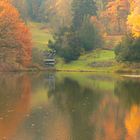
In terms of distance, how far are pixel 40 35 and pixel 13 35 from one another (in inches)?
1456

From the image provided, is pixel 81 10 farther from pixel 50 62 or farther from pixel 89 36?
pixel 50 62

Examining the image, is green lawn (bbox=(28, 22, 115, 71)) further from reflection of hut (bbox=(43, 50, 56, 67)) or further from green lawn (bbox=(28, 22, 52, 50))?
green lawn (bbox=(28, 22, 52, 50))

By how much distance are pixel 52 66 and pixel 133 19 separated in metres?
21.2

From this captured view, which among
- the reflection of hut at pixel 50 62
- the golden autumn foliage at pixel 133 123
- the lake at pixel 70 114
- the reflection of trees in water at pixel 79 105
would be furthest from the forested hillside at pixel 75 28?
the golden autumn foliage at pixel 133 123

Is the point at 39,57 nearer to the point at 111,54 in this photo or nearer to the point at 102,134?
the point at 111,54

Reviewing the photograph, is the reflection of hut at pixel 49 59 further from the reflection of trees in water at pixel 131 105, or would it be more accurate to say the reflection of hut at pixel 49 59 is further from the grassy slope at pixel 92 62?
the reflection of trees in water at pixel 131 105

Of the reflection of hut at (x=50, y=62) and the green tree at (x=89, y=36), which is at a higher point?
the green tree at (x=89, y=36)

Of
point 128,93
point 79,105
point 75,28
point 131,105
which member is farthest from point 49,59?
point 131,105

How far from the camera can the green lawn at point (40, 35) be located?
349ft

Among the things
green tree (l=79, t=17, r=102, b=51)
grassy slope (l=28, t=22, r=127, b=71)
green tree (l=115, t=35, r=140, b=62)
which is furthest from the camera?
green tree (l=79, t=17, r=102, b=51)

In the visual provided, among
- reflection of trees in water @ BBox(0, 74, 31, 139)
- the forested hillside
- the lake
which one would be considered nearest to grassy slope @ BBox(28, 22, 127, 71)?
the forested hillside

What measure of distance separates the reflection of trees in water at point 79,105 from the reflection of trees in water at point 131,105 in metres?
2.31

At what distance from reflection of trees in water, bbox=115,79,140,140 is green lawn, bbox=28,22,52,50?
5333 cm

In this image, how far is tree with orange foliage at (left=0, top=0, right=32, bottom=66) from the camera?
83.7 metres
